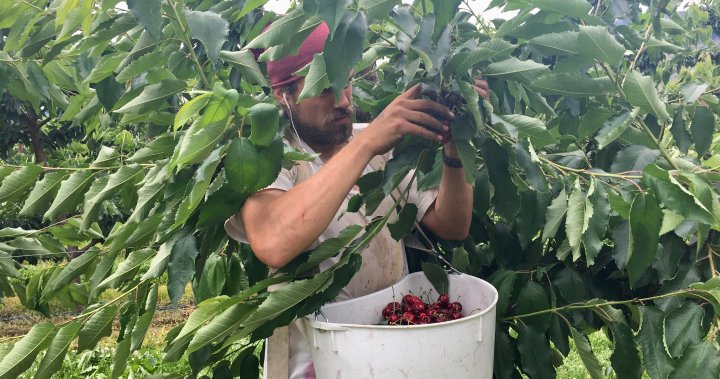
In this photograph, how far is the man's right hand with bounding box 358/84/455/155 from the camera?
1.16 meters

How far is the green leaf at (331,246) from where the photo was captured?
124 centimetres

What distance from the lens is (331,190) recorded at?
125cm

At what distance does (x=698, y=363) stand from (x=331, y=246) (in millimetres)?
640

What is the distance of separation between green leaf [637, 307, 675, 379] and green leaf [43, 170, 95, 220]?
1207 mm

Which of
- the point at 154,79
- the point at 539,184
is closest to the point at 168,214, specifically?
the point at 154,79

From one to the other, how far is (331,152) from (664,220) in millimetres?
876

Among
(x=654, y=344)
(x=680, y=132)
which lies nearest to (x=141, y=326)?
(x=654, y=344)

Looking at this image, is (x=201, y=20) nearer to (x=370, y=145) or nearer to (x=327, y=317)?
(x=370, y=145)

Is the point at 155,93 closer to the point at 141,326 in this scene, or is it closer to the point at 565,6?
the point at 141,326

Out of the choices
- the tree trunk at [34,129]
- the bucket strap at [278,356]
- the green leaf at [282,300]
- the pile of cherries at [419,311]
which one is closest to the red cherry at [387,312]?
the pile of cherries at [419,311]

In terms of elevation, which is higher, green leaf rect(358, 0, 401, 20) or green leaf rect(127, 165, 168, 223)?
green leaf rect(358, 0, 401, 20)

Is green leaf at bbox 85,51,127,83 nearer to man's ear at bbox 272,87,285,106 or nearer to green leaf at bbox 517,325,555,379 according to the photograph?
man's ear at bbox 272,87,285,106

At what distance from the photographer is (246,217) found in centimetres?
134

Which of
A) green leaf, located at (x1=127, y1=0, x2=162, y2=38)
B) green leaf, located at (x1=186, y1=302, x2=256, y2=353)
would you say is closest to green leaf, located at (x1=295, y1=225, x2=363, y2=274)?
green leaf, located at (x1=186, y1=302, x2=256, y2=353)
